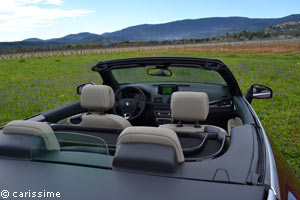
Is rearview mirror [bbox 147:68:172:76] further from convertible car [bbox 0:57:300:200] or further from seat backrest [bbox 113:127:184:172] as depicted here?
seat backrest [bbox 113:127:184:172]

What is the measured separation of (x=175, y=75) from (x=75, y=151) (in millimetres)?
2673

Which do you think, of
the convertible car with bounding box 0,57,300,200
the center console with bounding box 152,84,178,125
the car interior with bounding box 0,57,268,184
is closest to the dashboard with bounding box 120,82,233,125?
the center console with bounding box 152,84,178,125

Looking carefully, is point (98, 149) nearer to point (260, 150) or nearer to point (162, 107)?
point (260, 150)

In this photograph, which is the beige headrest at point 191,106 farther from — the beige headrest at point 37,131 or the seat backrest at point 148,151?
the beige headrest at point 37,131

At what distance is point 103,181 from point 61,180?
0.21 m

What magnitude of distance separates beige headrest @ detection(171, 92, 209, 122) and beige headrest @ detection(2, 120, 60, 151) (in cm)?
125

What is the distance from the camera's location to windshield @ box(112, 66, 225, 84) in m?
3.99

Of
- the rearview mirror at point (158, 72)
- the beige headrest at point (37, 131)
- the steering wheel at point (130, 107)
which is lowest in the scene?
the steering wheel at point (130, 107)

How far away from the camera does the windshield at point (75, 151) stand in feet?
5.56

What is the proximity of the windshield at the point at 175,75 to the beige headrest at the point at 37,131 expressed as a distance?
2.33m

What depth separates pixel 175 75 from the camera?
167 inches

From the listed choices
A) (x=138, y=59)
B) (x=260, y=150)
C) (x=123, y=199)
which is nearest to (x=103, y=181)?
(x=123, y=199)

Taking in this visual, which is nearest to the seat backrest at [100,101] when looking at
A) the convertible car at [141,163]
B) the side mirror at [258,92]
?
the convertible car at [141,163]

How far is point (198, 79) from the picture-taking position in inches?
172
